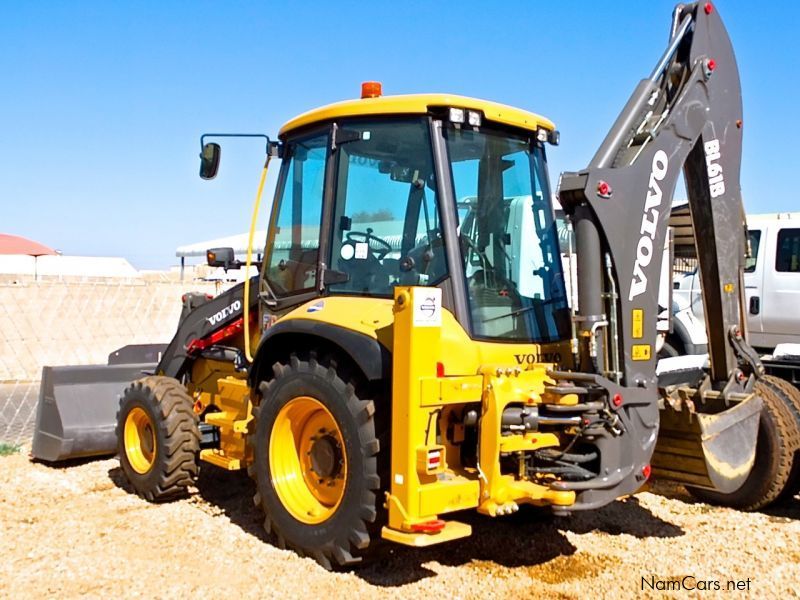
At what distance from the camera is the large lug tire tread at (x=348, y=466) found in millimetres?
4348

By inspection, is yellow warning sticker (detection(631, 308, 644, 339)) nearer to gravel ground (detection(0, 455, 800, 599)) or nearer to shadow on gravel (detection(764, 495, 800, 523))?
gravel ground (detection(0, 455, 800, 599))

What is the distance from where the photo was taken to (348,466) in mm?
4441

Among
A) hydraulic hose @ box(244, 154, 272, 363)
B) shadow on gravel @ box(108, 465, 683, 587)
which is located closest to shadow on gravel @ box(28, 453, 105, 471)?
shadow on gravel @ box(108, 465, 683, 587)

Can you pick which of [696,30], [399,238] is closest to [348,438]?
[399,238]

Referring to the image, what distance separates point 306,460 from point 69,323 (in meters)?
10.8

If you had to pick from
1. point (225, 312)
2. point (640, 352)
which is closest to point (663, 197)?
point (640, 352)

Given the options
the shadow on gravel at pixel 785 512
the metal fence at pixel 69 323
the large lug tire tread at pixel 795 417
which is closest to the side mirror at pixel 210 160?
the large lug tire tread at pixel 795 417

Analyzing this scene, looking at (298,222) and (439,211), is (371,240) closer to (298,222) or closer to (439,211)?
(439,211)

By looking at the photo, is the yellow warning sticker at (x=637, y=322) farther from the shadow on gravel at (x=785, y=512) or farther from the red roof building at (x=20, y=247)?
the red roof building at (x=20, y=247)

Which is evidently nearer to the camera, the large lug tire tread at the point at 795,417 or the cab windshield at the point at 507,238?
the cab windshield at the point at 507,238

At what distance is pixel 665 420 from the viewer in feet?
16.2

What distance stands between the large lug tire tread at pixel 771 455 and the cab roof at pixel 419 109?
2.48 metres

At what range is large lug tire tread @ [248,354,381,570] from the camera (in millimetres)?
4348

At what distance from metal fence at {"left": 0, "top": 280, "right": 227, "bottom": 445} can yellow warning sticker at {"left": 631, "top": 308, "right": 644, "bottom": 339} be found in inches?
389
